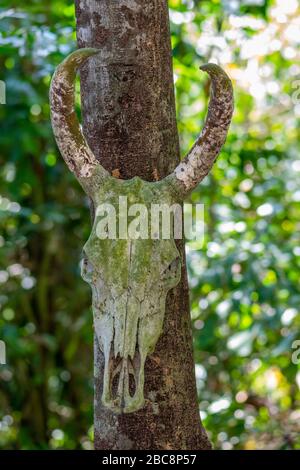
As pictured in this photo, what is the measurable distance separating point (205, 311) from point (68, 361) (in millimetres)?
1312

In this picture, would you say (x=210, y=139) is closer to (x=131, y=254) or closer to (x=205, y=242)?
(x=131, y=254)

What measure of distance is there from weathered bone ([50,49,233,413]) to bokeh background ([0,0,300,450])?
124cm

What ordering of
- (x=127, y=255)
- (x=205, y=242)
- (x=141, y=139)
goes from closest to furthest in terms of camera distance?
(x=127, y=255) < (x=141, y=139) < (x=205, y=242)

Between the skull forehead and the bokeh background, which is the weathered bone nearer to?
the skull forehead

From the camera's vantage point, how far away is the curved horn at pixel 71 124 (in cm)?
152

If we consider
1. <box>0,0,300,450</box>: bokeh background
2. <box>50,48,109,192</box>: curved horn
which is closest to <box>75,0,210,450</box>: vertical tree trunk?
<box>50,48,109,192</box>: curved horn

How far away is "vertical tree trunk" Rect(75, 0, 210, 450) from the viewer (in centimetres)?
160

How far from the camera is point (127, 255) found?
1498 mm

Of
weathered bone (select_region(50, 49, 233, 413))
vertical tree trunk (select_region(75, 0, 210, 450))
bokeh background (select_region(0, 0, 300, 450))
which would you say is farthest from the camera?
bokeh background (select_region(0, 0, 300, 450))

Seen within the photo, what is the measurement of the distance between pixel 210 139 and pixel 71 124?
0.29 metres

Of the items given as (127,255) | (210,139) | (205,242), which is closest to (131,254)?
(127,255)

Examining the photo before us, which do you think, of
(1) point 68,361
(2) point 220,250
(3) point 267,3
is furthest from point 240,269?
(1) point 68,361

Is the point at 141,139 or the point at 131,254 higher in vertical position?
the point at 141,139

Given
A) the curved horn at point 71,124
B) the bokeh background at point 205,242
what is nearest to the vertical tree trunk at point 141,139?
the curved horn at point 71,124
